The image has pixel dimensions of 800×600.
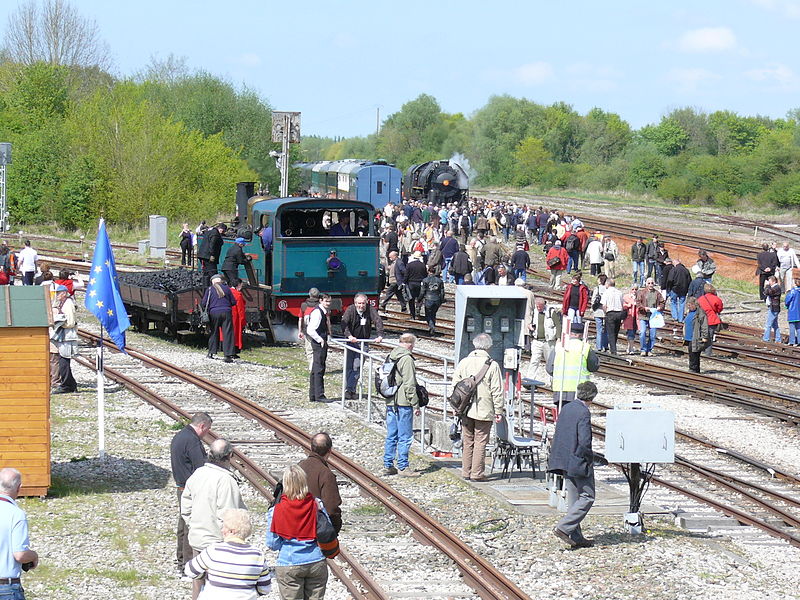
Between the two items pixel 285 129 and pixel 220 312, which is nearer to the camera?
pixel 220 312

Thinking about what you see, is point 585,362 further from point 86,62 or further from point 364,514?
point 86,62

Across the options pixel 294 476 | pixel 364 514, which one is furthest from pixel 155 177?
pixel 294 476

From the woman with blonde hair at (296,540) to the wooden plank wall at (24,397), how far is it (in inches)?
188

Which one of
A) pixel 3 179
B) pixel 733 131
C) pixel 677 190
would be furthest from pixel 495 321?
pixel 733 131

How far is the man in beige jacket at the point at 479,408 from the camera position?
42.3 ft

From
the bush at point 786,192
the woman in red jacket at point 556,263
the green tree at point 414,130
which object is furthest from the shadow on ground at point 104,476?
the green tree at point 414,130

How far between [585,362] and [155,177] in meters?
41.0

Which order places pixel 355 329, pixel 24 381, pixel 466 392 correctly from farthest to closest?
pixel 355 329 → pixel 466 392 → pixel 24 381

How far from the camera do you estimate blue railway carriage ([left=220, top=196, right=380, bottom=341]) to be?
2373 centimetres

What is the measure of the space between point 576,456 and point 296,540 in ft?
12.6

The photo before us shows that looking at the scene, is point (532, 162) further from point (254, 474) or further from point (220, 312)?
point (254, 474)

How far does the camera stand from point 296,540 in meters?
7.83

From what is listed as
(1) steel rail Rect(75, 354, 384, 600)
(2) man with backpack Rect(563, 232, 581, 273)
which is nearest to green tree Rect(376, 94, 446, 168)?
(2) man with backpack Rect(563, 232, 581, 273)

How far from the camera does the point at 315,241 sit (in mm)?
23844
